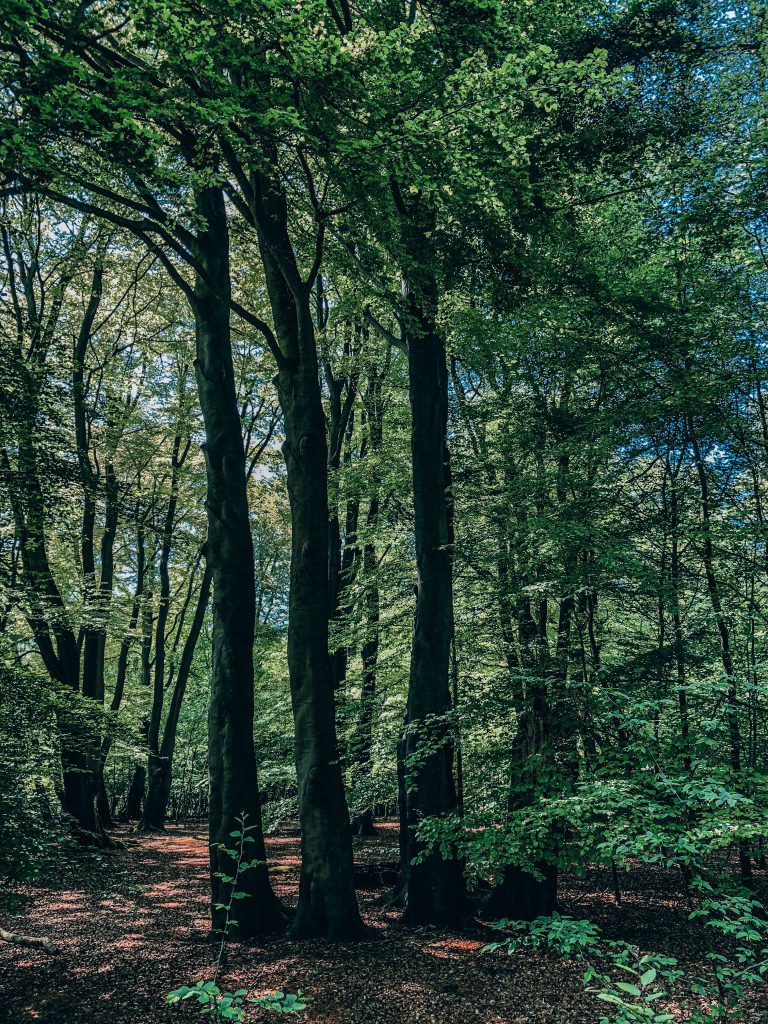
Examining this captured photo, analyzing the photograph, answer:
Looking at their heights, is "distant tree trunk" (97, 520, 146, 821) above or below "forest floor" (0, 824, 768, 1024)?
above

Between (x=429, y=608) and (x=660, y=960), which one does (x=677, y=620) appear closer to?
(x=429, y=608)

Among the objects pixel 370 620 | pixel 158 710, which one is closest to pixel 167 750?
pixel 158 710

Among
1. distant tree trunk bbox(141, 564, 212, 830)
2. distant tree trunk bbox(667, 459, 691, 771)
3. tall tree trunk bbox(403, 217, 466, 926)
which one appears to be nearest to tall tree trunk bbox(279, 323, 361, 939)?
tall tree trunk bbox(403, 217, 466, 926)

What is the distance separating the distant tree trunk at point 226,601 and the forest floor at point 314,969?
605 mm

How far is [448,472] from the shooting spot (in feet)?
32.1

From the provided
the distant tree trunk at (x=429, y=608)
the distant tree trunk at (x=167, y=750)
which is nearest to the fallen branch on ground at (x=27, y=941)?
the distant tree trunk at (x=429, y=608)

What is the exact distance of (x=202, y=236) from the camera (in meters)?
7.72

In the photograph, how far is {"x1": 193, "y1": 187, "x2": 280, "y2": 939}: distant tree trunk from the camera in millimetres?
6703

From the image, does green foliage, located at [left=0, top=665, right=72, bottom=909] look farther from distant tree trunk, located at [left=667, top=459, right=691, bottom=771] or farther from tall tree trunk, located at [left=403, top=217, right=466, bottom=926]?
distant tree trunk, located at [left=667, top=459, right=691, bottom=771]

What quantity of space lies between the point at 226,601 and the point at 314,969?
373 centimetres

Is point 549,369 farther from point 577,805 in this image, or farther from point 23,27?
point 23,27

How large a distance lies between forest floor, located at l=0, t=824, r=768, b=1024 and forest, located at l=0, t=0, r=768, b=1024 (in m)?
0.04

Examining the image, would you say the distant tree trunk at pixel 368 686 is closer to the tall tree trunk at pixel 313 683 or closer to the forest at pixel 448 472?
the forest at pixel 448 472

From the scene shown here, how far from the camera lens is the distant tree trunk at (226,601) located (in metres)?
6.70
